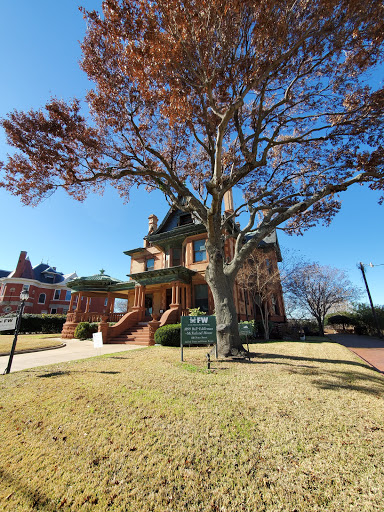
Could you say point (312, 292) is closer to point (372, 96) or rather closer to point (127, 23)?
point (372, 96)

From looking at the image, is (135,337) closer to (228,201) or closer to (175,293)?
(175,293)

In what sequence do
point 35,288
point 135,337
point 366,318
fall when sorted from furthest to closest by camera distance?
point 35,288 < point 366,318 < point 135,337

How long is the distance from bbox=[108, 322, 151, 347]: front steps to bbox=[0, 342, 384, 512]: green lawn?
9.18 meters

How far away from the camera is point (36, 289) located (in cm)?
4303

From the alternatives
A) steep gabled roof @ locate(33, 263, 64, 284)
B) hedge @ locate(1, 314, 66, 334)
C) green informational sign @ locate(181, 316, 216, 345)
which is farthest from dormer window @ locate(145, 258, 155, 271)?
steep gabled roof @ locate(33, 263, 64, 284)

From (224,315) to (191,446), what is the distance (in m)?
5.33

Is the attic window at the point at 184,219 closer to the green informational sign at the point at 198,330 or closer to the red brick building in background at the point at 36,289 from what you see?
the green informational sign at the point at 198,330

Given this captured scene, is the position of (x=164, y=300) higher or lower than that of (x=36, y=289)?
lower

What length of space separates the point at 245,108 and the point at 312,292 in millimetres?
21314

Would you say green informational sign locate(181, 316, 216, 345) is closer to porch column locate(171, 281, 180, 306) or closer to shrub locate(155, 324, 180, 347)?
shrub locate(155, 324, 180, 347)

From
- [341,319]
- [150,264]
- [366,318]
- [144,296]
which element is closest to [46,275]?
[150,264]

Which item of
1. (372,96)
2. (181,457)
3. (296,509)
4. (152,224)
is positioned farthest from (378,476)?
(152,224)

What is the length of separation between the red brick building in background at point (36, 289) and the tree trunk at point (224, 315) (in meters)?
41.7

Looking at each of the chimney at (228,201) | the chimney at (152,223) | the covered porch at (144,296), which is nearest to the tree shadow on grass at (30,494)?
the covered porch at (144,296)
